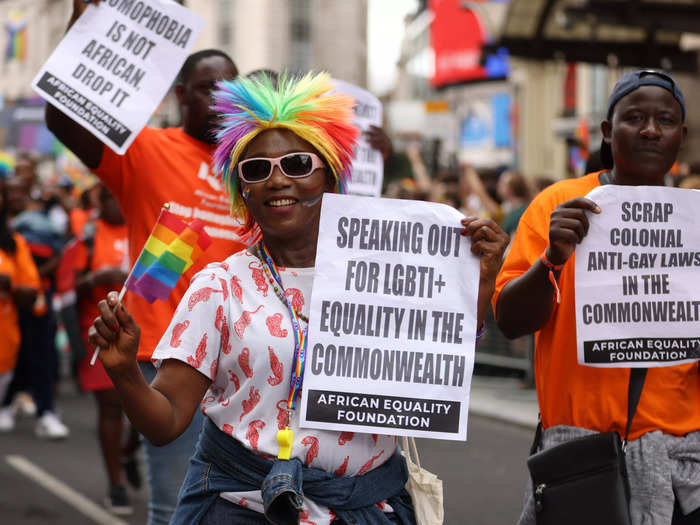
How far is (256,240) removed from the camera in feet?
10.4

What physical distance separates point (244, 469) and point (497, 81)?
45.4m

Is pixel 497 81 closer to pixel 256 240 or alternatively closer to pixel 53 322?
pixel 53 322

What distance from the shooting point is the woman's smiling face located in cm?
295

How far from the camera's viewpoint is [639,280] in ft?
10.8

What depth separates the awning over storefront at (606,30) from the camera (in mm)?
11648

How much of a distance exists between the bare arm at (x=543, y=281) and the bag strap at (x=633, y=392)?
0.28 metres

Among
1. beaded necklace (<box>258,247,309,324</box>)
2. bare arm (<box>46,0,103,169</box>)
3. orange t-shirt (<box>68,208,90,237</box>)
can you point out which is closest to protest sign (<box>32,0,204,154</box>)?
bare arm (<box>46,0,103,169</box>)

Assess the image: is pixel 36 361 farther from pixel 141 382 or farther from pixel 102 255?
pixel 141 382

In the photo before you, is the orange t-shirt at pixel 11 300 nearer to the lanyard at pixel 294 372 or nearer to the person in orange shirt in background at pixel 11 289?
the person in orange shirt in background at pixel 11 289

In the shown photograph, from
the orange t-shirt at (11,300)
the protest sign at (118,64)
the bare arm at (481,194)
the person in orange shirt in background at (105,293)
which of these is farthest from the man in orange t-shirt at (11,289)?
the bare arm at (481,194)

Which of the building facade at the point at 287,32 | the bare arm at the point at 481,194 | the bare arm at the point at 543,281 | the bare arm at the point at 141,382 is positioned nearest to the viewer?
the bare arm at the point at 141,382

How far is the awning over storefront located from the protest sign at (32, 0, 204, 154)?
780cm

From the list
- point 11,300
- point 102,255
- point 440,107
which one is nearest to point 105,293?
point 102,255

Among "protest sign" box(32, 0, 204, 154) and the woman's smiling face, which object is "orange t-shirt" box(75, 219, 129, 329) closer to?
"protest sign" box(32, 0, 204, 154)
